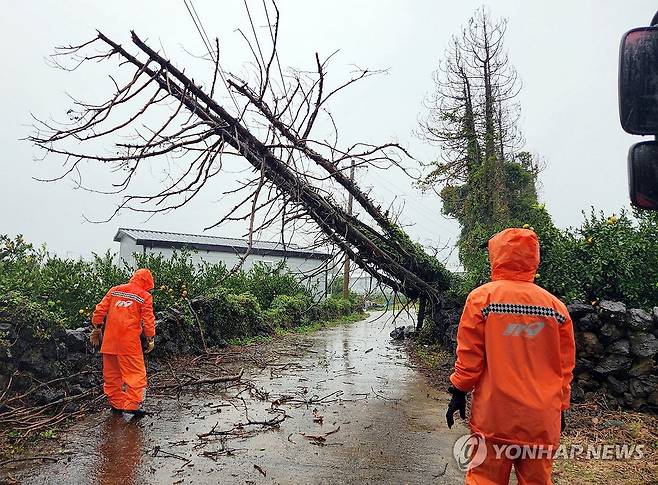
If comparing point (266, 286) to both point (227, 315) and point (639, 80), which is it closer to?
point (227, 315)

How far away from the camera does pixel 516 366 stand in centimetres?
302

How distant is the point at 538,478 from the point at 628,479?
190 cm

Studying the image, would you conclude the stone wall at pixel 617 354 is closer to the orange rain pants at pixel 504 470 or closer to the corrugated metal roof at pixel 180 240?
the orange rain pants at pixel 504 470

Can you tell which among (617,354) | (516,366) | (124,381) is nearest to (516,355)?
(516,366)

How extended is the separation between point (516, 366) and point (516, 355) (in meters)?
0.07

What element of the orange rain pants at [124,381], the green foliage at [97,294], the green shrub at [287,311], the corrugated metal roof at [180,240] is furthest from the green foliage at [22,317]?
the corrugated metal roof at [180,240]

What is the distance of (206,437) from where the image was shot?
5.21m

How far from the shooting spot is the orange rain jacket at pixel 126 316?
6.02m

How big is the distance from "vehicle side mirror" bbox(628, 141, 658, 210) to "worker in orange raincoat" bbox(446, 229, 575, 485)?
4.10 ft

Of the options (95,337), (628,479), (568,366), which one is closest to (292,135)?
(95,337)

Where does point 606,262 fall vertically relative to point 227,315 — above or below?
above

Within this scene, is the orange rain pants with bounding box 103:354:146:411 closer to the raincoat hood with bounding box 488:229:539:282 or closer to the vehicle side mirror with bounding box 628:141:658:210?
the raincoat hood with bounding box 488:229:539:282

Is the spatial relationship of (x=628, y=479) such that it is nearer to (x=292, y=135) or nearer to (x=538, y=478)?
(x=538, y=478)

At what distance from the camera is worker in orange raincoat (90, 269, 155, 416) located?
593cm
